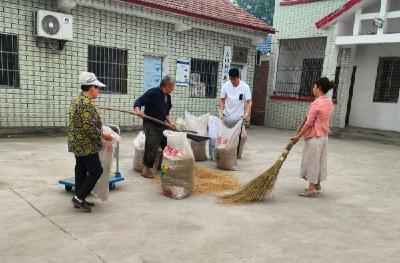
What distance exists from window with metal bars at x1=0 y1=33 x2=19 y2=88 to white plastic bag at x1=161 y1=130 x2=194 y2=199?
195 inches

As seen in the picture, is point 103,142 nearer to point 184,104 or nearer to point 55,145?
point 55,145

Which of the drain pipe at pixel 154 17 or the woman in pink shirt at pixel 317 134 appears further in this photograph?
the drain pipe at pixel 154 17

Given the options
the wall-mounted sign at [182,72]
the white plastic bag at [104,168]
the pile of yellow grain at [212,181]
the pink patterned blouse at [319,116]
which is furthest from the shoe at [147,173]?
the wall-mounted sign at [182,72]

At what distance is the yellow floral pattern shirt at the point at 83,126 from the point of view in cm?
341

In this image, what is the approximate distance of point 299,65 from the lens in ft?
40.8

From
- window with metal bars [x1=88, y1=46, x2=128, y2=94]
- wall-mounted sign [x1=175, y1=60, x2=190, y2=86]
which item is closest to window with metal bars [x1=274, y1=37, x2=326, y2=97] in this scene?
wall-mounted sign [x1=175, y1=60, x2=190, y2=86]

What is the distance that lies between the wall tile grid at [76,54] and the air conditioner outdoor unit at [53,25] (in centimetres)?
28

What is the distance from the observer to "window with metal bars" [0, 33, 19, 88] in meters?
7.30

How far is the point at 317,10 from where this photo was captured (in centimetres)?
1145

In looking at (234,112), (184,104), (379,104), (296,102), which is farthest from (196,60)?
(379,104)

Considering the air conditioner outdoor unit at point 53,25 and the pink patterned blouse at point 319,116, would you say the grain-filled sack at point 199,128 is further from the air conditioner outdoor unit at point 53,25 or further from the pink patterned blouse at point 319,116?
the air conditioner outdoor unit at point 53,25

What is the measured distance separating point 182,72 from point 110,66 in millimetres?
2095

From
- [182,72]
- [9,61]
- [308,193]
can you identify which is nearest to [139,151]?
[308,193]

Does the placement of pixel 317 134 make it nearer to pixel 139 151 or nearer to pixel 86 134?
pixel 139 151
